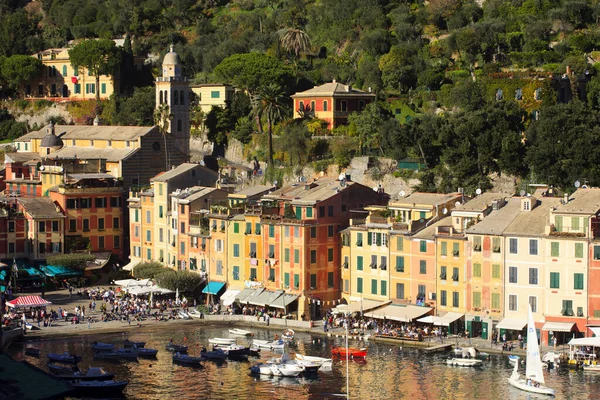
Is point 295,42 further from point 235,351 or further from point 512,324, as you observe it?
point 512,324

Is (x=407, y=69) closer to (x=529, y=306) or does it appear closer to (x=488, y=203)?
(x=488, y=203)

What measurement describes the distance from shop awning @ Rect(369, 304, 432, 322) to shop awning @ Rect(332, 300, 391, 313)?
58cm

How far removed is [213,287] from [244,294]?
4378mm

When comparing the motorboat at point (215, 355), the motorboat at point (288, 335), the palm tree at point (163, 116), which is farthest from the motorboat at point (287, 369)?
the palm tree at point (163, 116)

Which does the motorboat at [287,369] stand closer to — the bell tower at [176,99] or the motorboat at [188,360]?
the motorboat at [188,360]

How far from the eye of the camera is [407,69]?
464ft

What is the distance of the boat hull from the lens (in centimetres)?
8388

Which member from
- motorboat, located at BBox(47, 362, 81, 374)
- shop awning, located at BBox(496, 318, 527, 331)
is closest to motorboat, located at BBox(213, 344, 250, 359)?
motorboat, located at BBox(47, 362, 81, 374)

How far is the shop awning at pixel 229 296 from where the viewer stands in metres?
112

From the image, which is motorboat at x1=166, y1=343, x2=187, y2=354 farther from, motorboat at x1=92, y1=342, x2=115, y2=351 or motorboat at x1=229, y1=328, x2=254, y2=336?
motorboat at x1=229, y1=328, x2=254, y2=336

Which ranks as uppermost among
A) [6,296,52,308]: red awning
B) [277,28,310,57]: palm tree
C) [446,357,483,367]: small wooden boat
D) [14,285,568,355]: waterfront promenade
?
[277,28,310,57]: palm tree

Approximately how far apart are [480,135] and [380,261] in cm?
1978

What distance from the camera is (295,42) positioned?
161m

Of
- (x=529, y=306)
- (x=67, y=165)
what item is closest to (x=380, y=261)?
(x=529, y=306)
